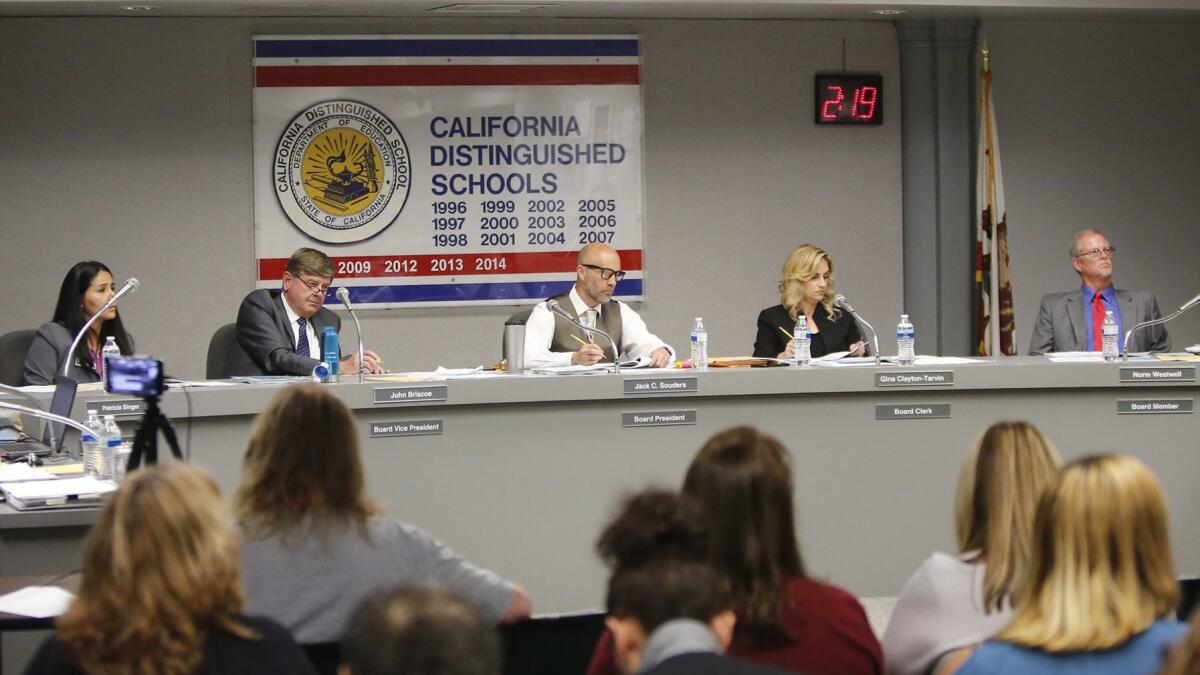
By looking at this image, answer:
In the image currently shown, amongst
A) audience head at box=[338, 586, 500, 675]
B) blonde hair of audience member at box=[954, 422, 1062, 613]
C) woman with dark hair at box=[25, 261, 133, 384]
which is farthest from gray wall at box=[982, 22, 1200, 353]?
audience head at box=[338, 586, 500, 675]

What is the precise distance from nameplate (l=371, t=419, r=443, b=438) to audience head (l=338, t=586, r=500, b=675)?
352 cm

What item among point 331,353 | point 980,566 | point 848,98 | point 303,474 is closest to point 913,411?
point 331,353

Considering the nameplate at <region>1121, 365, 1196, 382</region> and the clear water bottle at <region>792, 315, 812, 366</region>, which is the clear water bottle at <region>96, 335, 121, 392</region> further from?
the nameplate at <region>1121, 365, 1196, 382</region>

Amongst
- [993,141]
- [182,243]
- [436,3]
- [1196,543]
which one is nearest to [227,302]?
[182,243]

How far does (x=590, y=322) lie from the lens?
239 inches

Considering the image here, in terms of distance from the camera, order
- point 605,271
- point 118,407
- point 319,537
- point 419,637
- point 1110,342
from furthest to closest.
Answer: point 605,271
point 1110,342
point 118,407
point 319,537
point 419,637

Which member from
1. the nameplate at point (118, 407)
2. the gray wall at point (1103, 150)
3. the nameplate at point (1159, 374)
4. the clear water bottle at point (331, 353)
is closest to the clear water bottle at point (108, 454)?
the nameplate at point (118, 407)

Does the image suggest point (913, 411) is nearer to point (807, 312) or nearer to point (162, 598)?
point (807, 312)

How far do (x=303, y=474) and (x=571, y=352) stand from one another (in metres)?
3.34

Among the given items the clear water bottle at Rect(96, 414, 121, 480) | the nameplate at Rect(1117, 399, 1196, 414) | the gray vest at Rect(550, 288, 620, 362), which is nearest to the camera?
the clear water bottle at Rect(96, 414, 121, 480)

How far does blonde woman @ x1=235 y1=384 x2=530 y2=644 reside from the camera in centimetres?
254

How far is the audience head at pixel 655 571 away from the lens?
69.9 inches

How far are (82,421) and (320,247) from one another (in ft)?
8.21

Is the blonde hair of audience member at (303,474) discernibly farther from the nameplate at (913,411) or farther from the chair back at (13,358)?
the chair back at (13,358)
